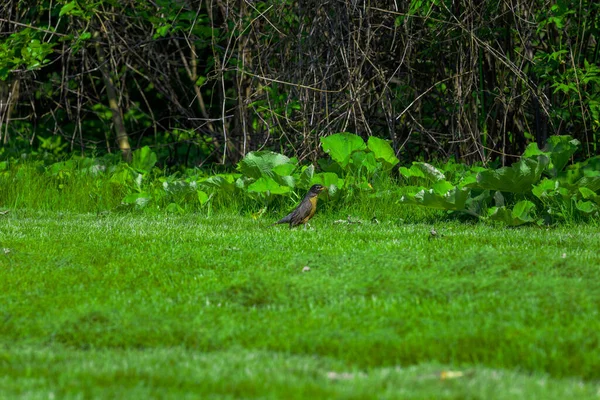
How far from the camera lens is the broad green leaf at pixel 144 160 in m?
10.6

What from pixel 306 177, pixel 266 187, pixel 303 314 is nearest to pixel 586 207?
pixel 306 177

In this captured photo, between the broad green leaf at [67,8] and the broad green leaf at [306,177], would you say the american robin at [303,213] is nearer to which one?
the broad green leaf at [306,177]

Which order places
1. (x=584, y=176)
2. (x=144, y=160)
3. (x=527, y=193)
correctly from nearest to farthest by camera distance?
(x=584, y=176)
(x=527, y=193)
(x=144, y=160)

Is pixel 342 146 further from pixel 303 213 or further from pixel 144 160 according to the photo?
pixel 144 160

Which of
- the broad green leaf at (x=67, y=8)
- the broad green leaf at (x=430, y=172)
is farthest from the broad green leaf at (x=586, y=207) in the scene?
the broad green leaf at (x=67, y=8)

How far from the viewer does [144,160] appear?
10.7 m

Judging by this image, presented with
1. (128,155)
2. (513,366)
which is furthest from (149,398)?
(128,155)

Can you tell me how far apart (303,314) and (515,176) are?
3.41 metres

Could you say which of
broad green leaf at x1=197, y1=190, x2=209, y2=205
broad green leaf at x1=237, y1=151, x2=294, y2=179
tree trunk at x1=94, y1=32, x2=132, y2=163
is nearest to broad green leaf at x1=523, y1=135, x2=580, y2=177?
broad green leaf at x1=237, y1=151, x2=294, y2=179

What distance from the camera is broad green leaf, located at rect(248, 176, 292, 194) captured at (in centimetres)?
863

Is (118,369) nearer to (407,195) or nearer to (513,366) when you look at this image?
(513,366)

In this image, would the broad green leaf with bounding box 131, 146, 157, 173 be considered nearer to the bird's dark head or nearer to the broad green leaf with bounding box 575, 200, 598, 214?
the bird's dark head

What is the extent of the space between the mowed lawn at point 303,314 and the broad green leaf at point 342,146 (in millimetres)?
1698

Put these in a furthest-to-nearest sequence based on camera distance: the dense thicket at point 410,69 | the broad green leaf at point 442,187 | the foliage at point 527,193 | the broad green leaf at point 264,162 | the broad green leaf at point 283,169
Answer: the dense thicket at point 410,69, the broad green leaf at point 264,162, the broad green leaf at point 283,169, the broad green leaf at point 442,187, the foliage at point 527,193
